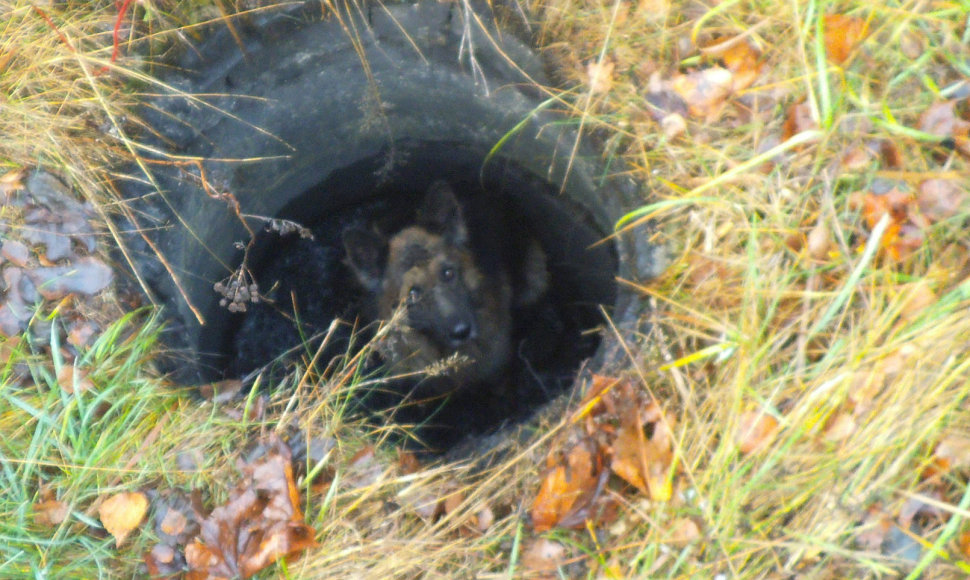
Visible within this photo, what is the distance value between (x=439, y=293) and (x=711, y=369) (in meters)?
2.17

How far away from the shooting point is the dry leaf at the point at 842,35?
2150 mm

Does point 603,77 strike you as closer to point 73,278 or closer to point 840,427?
point 840,427

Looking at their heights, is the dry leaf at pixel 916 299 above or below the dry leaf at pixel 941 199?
below

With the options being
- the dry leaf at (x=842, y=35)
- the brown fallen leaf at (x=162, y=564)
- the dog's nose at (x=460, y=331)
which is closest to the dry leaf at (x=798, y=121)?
the dry leaf at (x=842, y=35)

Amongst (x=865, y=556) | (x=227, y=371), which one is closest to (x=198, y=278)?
(x=227, y=371)

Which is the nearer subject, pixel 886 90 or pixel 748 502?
pixel 748 502

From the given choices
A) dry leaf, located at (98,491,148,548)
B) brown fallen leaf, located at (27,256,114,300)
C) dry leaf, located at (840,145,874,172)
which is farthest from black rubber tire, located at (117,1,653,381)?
dry leaf, located at (840,145,874,172)

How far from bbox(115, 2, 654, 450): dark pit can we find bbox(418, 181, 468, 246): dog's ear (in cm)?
13

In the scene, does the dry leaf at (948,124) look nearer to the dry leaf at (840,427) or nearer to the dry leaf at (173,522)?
the dry leaf at (840,427)

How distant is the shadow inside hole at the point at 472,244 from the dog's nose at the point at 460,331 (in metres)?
0.43

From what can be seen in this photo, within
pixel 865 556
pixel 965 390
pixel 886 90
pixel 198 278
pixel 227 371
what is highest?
pixel 886 90

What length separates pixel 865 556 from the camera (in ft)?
5.91

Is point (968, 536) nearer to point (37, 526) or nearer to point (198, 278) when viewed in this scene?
point (37, 526)

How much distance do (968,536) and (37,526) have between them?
2.76 meters
